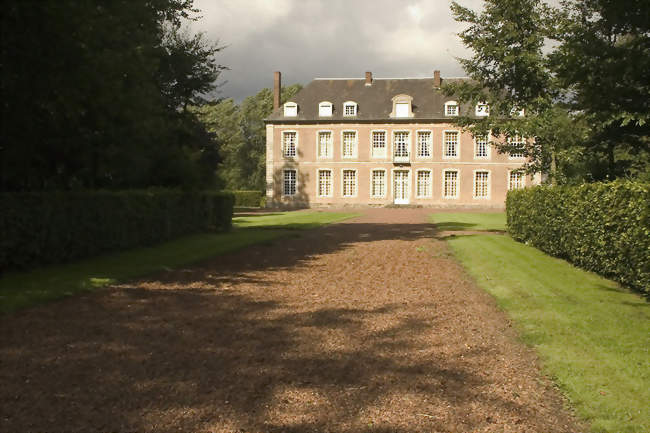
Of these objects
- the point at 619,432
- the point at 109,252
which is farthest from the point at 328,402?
the point at 109,252

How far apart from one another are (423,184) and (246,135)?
31.7 m

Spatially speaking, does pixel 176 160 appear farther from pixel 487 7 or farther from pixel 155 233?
pixel 487 7

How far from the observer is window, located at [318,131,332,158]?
45.0 metres

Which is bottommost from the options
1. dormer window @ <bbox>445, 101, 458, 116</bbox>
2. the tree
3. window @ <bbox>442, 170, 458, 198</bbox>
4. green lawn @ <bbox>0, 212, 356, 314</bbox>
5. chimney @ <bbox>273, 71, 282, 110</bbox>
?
green lawn @ <bbox>0, 212, 356, 314</bbox>

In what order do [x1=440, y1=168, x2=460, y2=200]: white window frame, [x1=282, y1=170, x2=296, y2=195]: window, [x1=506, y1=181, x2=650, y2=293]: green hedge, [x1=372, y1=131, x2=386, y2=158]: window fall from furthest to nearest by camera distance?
1. [x1=282, y1=170, x2=296, y2=195]: window
2. [x1=372, y1=131, x2=386, y2=158]: window
3. [x1=440, y1=168, x2=460, y2=200]: white window frame
4. [x1=506, y1=181, x2=650, y2=293]: green hedge

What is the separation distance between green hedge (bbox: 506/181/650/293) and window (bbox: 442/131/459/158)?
101 feet

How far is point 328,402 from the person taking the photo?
378cm

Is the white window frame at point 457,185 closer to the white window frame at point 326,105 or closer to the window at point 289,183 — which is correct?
the white window frame at point 326,105

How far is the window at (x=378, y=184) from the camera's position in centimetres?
4472

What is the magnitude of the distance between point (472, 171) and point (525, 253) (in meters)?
32.3

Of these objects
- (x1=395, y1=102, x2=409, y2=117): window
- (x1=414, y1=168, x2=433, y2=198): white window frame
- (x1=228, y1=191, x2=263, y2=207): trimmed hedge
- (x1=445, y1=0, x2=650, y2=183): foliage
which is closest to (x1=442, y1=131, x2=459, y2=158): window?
(x1=414, y1=168, x2=433, y2=198): white window frame

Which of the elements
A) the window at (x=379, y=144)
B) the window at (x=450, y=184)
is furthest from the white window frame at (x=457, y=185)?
the window at (x=379, y=144)

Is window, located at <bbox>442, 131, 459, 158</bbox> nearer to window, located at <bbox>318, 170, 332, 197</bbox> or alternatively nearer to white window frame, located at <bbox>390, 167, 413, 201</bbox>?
white window frame, located at <bbox>390, 167, 413, 201</bbox>

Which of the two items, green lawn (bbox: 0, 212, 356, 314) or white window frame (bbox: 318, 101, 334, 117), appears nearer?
green lawn (bbox: 0, 212, 356, 314)
